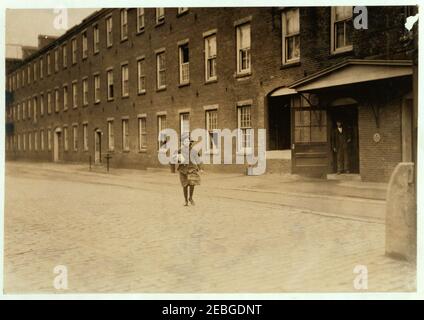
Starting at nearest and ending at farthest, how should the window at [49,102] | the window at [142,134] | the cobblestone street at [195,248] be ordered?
the cobblestone street at [195,248], the window at [142,134], the window at [49,102]

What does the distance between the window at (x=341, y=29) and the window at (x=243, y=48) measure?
14.7 feet

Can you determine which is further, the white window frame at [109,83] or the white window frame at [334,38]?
the white window frame at [109,83]

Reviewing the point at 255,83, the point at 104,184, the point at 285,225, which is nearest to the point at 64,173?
the point at 104,184

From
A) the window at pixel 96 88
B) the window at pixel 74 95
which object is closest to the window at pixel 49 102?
the window at pixel 74 95

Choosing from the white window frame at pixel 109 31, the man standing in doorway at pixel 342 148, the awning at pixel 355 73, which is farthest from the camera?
the white window frame at pixel 109 31

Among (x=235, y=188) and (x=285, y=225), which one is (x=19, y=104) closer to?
(x=235, y=188)

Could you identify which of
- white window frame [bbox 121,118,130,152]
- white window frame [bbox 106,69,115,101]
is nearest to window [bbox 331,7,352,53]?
white window frame [bbox 121,118,130,152]

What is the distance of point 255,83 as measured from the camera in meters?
18.8

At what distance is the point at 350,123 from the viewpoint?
1541 centimetres

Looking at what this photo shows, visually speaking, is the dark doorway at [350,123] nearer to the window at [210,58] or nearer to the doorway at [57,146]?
the window at [210,58]

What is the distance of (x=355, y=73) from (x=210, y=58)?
28.9ft

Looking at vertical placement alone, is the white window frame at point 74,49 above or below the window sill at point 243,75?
above

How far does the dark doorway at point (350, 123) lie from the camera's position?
50.2 ft

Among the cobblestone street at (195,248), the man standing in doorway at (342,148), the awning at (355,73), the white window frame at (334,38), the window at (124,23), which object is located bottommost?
the cobblestone street at (195,248)
